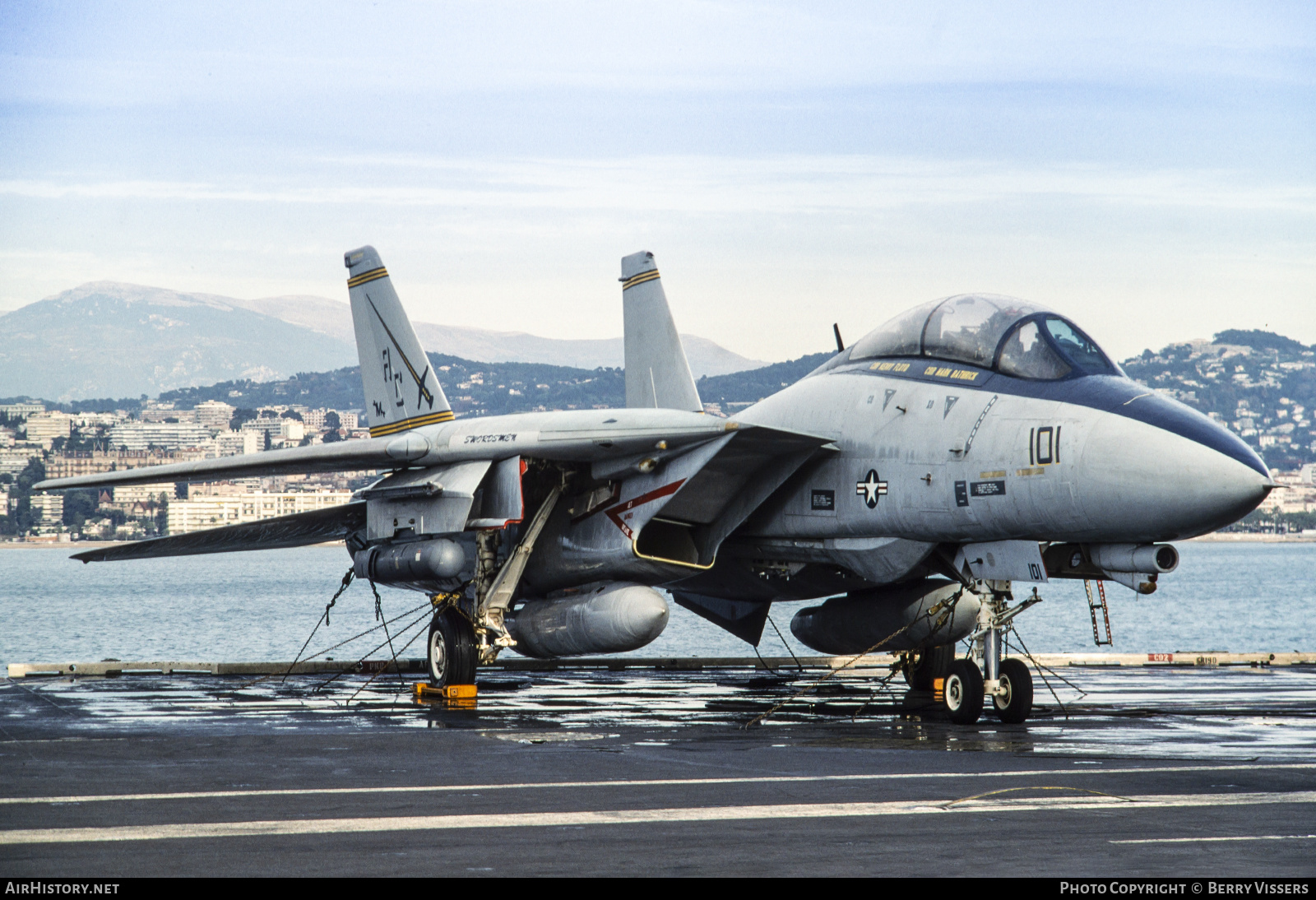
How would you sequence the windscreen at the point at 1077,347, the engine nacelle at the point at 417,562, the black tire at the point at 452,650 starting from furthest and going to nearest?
the black tire at the point at 452,650
the engine nacelle at the point at 417,562
the windscreen at the point at 1077,347

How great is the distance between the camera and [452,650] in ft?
51.6

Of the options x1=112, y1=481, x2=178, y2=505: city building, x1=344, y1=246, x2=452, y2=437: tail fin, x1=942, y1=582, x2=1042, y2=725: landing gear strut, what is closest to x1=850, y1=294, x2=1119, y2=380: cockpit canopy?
x1=942, y1=582, x2=1042, y2=725: landing gear strut

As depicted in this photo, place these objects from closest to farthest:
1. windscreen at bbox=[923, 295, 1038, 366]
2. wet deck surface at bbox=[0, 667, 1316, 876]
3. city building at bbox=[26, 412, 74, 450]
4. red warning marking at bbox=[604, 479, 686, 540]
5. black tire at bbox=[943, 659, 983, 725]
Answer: wet deck surface at bbox=[0, 667, 1316, 876] < black tire at bbox=[943, 659, 983, 725] < windscreen at bbox=[923, 295, 1038, 366] < red warning marking at bbox=[604, 479, 686, 540] < city building at bbox=[26, 412, 74, 450]

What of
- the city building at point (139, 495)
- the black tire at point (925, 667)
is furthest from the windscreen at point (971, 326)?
the city building at point (139, 495)

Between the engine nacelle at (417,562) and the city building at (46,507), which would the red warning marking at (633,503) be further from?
the city building at (46,507)

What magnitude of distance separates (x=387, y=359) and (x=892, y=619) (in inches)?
315

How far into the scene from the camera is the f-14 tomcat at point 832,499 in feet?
38.2

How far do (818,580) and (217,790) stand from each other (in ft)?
26.8

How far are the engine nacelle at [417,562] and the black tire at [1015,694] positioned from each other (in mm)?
6177

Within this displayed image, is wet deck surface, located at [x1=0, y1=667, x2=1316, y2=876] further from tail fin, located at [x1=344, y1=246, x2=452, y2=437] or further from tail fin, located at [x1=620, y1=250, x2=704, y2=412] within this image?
tail fin, located at [x1=620, y1=250, x2=704, y2=412]

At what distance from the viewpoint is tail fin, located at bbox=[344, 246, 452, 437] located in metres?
18.6

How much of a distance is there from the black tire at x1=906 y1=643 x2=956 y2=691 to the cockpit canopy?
3.93 meters

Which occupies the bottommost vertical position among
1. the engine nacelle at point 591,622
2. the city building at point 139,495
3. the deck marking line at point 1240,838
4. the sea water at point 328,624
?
the sea water at point 328,624

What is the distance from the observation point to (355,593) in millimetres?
129375
